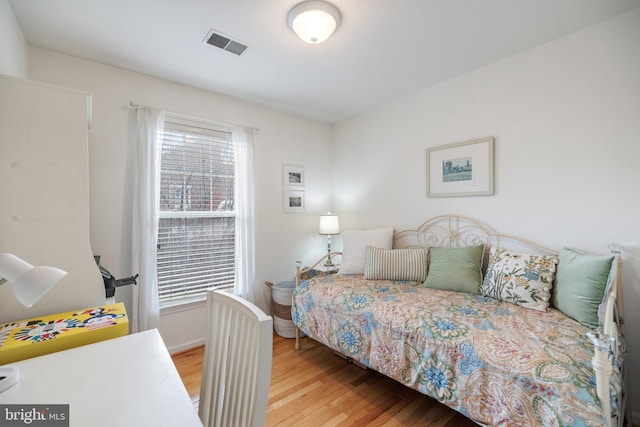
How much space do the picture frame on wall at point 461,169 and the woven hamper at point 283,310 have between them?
1774 mm

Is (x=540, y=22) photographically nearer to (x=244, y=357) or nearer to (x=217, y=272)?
(x=244, y=357)

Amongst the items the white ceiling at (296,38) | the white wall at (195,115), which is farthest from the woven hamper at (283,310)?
Result: the white ceiling at (296,38)

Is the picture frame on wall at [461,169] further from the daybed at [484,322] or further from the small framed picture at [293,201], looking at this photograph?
the small framed picture at [293,201]

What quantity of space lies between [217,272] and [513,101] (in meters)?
3.06

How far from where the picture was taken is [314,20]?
5.43 feet

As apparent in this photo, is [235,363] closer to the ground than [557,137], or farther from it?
closer to the ground

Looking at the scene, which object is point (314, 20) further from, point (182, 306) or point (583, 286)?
point (182, 306)

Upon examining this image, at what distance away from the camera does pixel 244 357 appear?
913mm

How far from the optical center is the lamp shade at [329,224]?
3.34 m

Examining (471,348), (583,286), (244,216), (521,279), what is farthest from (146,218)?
(583,286)

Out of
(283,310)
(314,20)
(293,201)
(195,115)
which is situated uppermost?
(314,20)

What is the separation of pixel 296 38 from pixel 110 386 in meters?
2.09

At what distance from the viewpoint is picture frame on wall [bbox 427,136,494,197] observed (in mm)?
2365

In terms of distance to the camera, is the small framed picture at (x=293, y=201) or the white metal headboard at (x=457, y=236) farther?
the small framed picture at (x=293, y=201)
